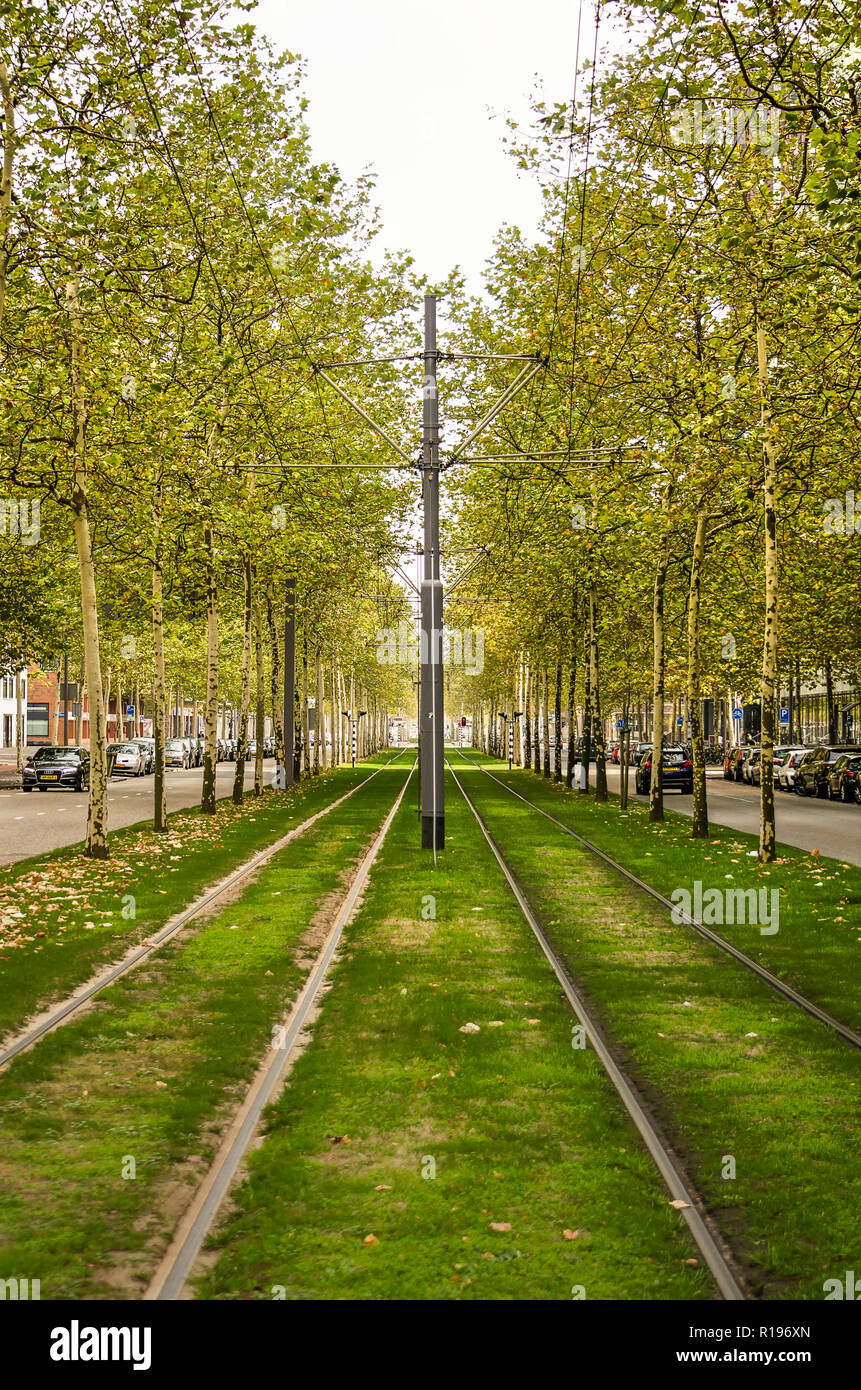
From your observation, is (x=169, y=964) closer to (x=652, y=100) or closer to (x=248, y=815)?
(x=652, y=100)

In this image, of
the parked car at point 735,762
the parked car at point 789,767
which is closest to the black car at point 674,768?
the parked car at point 789,767

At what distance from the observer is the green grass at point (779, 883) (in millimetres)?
9797

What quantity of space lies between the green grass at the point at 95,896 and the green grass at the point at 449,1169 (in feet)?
7.67

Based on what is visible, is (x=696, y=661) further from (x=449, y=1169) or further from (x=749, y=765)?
(x=749, y=765)

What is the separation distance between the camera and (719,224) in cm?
1412

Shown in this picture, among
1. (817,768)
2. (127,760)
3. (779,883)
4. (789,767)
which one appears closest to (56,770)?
(127,760)

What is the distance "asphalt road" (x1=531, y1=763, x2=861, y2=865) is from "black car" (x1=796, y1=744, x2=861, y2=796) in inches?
20.5

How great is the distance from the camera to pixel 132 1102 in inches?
257

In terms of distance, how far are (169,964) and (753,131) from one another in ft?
38.2

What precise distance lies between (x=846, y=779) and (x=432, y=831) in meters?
23.2

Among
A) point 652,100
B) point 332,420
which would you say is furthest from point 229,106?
point 332,420

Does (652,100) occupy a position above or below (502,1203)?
above

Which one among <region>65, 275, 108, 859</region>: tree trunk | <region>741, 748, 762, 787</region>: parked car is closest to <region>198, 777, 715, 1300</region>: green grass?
<region>65, 275, 108, 859</region>: tree trunk

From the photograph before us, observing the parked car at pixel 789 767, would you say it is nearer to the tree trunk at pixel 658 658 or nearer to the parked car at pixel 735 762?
the parked car at pixel 735 762
